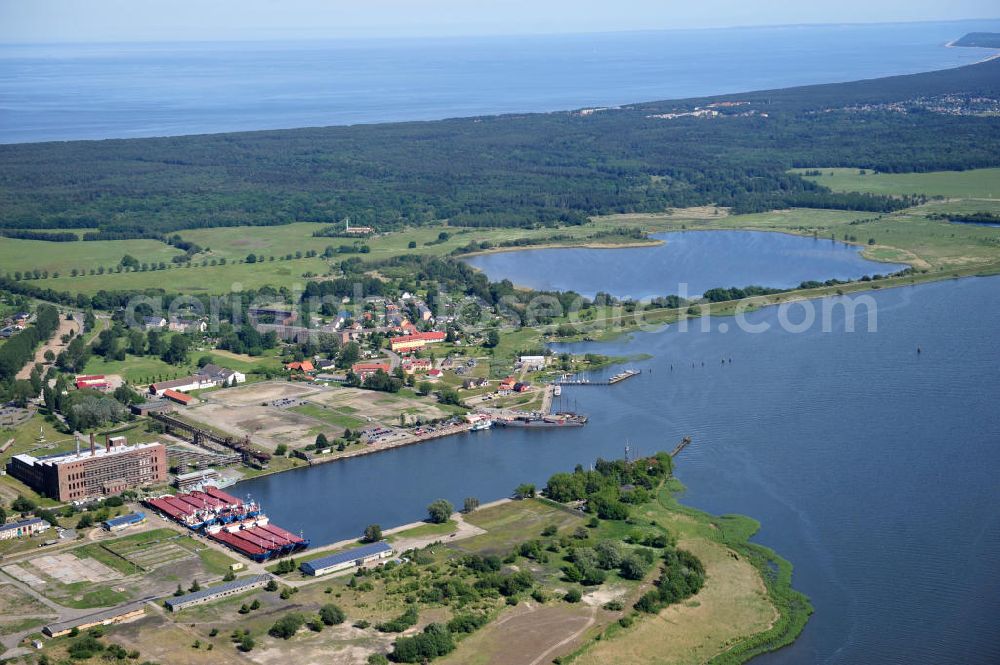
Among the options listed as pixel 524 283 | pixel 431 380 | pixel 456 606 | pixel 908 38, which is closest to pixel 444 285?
pixel 524 283

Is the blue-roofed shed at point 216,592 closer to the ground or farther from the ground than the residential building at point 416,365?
closer to the ground

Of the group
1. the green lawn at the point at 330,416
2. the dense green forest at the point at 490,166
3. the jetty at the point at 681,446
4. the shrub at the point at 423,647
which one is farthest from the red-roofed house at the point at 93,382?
the dense green forest at the point at 490,166

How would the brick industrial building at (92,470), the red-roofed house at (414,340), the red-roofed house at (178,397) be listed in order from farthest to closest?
the red-roofed house at (414,340), the red-roofed house at (178,397), the brick industrial building at (92,470)

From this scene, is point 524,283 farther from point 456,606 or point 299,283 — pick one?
point 456,606

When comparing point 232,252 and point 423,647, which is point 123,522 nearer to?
point 423,647

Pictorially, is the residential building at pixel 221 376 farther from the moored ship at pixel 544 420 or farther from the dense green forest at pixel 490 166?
the dense green forest at pixel 490 166

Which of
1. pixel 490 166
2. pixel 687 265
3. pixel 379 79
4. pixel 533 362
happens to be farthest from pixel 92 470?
pixel 379 79
